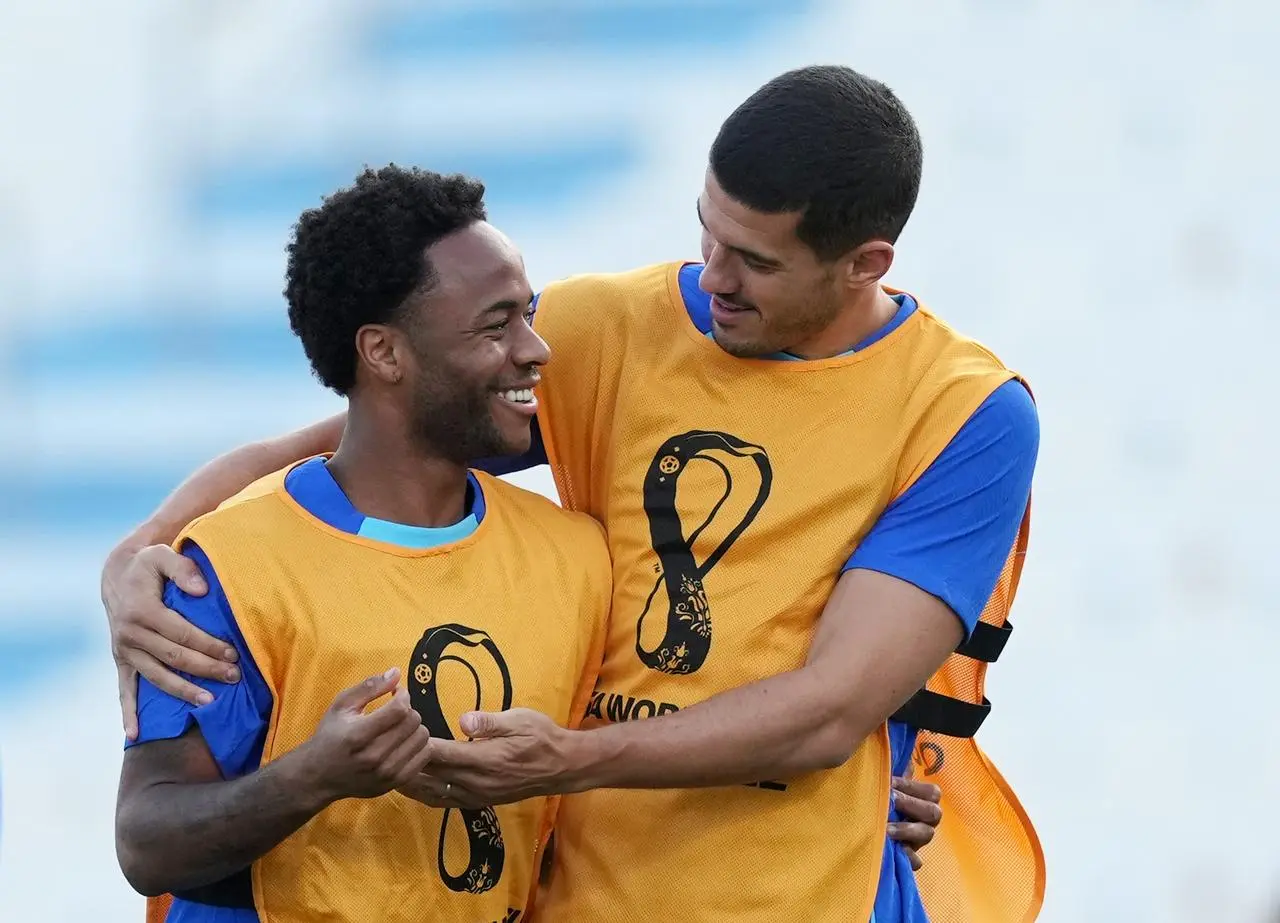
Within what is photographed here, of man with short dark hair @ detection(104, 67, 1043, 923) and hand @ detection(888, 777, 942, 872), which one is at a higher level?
man with short dark hair @ detection(104, 67, 1043, 923)

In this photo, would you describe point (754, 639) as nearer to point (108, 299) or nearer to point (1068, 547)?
point (1068, 547)

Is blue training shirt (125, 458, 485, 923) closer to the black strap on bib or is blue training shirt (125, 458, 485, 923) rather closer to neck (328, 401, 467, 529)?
neck (328, 401, 467, 529)

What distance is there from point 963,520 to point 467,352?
2.10 feet

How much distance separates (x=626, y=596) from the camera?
227 centimetres

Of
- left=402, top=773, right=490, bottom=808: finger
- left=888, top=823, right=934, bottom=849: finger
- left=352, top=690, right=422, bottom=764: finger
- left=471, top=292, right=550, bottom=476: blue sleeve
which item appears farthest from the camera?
left=471, top=292, right=550, bottom=476: blue sleeve

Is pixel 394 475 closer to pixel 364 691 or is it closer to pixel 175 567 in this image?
pixel 175 567

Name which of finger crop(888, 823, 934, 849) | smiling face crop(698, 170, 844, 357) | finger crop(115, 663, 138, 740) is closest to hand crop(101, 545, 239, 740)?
finger crop(115, 663, 138, 740)

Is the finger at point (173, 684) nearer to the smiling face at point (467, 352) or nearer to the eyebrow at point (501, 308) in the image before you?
the smiling face at point (467, 352)

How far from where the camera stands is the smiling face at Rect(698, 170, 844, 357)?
223 centimetres

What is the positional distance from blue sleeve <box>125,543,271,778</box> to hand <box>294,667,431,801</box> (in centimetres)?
15

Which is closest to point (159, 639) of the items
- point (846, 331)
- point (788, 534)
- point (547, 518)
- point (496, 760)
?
point (496, 760)

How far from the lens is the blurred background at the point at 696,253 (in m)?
4.03

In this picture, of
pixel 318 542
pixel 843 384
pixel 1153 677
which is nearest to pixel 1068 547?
pixel 1153 677

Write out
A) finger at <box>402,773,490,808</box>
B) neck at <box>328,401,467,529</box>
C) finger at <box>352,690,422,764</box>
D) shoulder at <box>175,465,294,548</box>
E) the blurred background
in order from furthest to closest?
the blurred background < neck at <box>328,401,467,529</box> < shoulder at <box>175,465,294,548</box> < finger at <box>402,773,490,808</box> < finger at <box>352,690,422,764</box>
